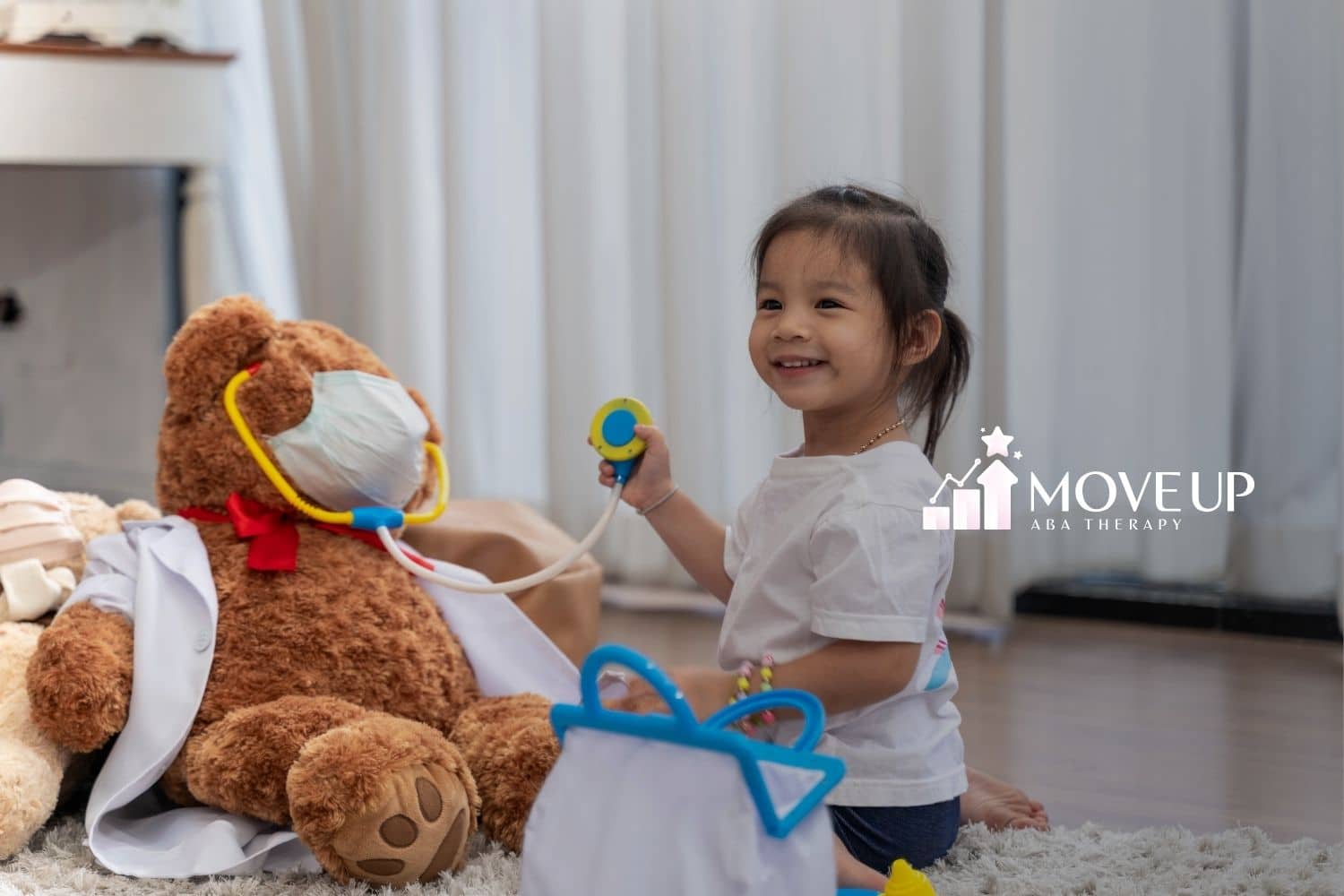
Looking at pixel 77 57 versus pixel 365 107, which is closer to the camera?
pixel 77 57

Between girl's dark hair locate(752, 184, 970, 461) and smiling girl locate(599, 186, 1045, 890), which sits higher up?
girl's dark hair locate(752, 184, 970, 461)

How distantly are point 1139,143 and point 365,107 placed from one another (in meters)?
1.15

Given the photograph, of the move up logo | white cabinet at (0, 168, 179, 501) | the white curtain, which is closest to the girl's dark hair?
the white curtain

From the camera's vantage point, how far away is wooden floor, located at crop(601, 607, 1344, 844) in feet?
3.82

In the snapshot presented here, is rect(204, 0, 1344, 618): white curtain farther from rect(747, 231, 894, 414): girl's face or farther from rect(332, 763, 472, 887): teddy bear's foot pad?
rect(332, 763, 472, 887): teddy bear's foot pad

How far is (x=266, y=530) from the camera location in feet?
3.76

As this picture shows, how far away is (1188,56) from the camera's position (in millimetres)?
1663

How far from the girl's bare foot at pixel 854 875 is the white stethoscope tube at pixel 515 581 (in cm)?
27

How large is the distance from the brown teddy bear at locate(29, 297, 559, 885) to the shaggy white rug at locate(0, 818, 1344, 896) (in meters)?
0.04

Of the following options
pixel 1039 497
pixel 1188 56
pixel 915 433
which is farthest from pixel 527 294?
pixel 1188 56

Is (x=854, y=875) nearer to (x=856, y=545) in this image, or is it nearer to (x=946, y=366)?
(x=856, y=545)

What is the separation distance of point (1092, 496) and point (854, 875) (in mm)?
1001

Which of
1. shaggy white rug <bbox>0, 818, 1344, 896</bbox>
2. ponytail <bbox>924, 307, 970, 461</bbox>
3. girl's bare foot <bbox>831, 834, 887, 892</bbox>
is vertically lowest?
shaggy white rug <bbox>0, 818, 1344, 896</bbox>

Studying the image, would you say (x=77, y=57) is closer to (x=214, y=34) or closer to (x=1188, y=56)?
(x=214, y=34)
